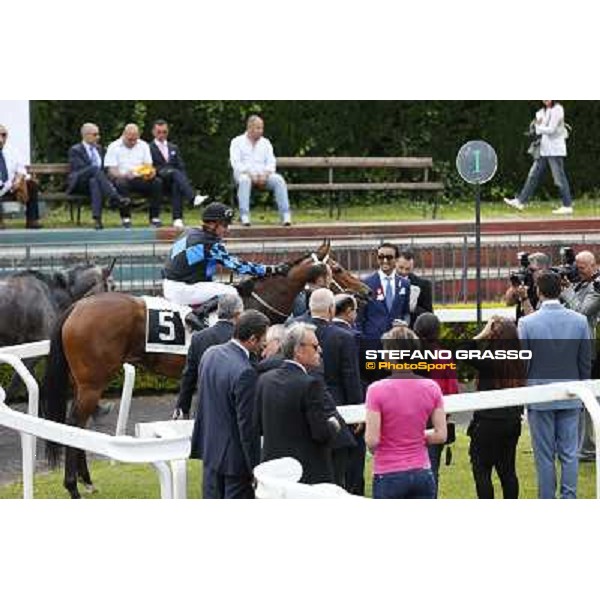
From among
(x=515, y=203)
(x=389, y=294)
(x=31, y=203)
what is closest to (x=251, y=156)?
(x=31, y=203)

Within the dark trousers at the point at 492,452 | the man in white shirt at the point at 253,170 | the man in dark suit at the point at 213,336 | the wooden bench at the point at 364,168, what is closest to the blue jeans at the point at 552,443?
the dark trousers at the point at 492,452

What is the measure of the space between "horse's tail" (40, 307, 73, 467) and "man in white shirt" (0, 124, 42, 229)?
4074mm

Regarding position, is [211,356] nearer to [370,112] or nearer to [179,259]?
[179,259]

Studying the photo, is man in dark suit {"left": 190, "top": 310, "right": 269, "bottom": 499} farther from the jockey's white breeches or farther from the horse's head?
the horse's head

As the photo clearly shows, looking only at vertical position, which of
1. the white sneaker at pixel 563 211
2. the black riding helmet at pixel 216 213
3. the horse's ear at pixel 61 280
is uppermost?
the black riding helmet at pixel 216 213

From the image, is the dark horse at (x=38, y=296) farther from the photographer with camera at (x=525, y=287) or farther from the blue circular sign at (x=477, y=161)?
the photographer with camera at (x=525, y=287)

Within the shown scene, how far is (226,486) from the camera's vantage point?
8922 millimetres

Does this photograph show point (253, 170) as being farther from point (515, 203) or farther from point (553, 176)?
point (553, 176)

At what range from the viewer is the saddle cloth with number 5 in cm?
1173

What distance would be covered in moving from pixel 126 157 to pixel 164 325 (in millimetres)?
4433

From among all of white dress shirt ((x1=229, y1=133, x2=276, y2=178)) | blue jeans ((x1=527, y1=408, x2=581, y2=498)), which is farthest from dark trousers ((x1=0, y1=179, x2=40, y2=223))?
blue jeans ((x1=527, y1=408, x2=581, y2=498))

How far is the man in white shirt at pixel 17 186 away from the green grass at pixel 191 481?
3830mm

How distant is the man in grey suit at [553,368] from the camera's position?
9.77m

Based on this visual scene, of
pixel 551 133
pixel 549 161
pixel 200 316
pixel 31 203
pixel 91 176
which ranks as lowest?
pixel 200 316
